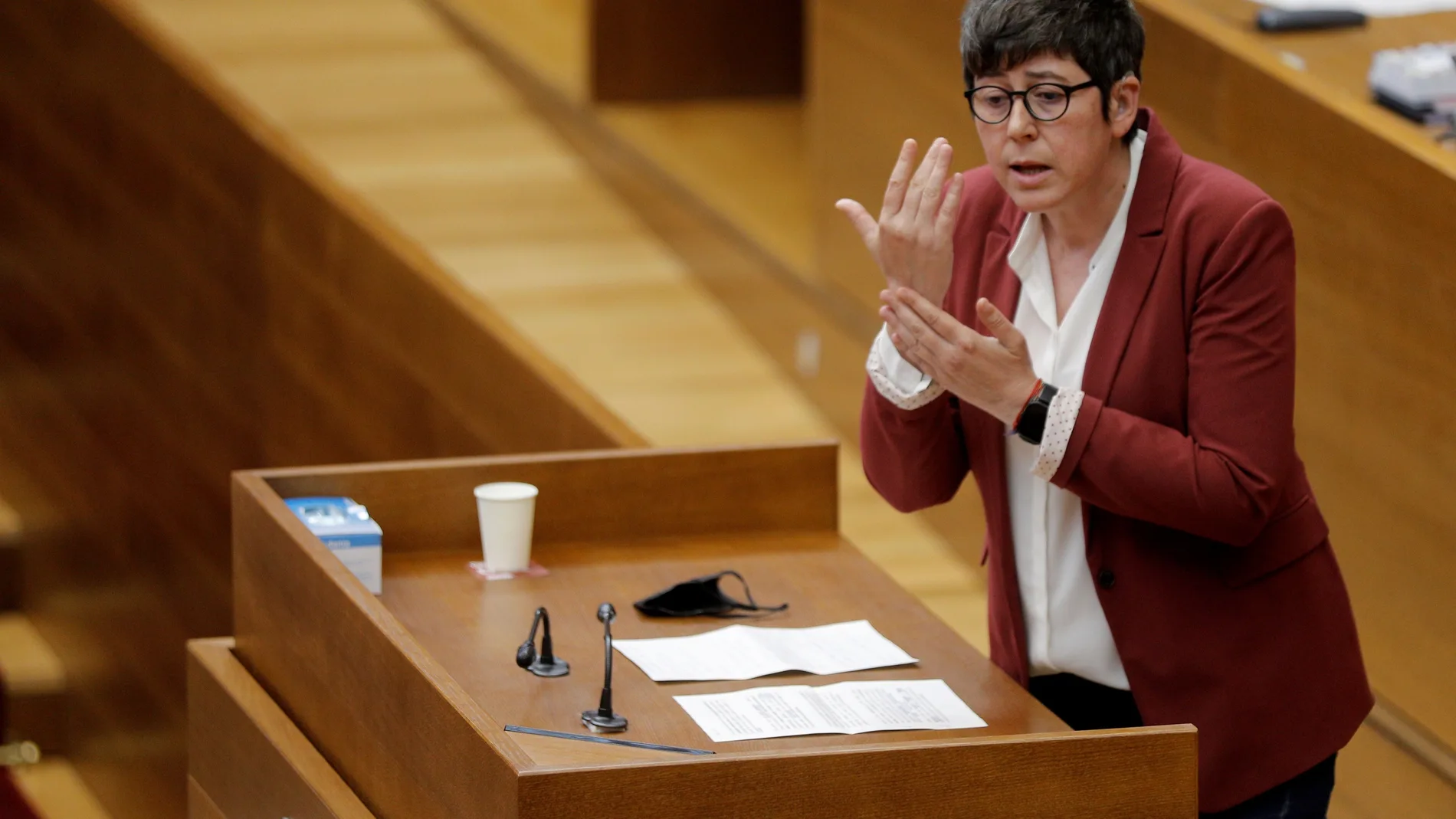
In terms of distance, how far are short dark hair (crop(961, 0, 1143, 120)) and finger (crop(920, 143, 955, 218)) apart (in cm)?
10

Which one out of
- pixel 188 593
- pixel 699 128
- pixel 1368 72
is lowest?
pixel 188 593

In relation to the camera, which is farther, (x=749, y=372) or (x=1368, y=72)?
(x=749, y=372)

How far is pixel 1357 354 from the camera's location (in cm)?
332

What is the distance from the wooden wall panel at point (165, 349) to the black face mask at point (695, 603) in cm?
213

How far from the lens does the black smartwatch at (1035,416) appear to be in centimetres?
212

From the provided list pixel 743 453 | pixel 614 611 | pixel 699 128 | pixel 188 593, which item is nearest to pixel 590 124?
pixel 699 128

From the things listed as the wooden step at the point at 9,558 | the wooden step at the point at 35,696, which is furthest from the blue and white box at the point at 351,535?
the wooden step at the point at 9,558

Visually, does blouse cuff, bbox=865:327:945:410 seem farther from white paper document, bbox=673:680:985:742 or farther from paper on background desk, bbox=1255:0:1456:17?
paper on background desk, bbox=1255:0:1456:17

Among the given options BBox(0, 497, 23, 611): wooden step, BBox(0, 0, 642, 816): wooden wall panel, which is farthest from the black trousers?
BBox(0, 497, 23, 611): wooden step

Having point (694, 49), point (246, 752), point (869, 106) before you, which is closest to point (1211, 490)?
point (246, 752)

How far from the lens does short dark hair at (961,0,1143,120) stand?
6.93 feet

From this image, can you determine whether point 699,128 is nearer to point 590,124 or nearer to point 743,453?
point 590,124

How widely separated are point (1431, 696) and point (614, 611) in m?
1.51

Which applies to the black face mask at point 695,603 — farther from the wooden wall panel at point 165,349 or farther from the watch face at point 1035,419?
the wooden wall panel at point 165,349
